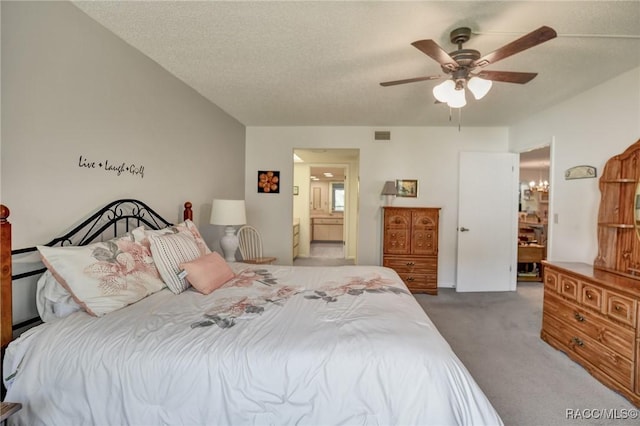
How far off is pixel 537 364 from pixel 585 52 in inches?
98.4

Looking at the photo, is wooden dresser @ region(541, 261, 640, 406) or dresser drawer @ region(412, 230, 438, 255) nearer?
wooden dresser @ region(541, 261, 640, 406)

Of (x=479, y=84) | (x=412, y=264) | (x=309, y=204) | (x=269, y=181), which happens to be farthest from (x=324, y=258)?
(x=479, y=84)

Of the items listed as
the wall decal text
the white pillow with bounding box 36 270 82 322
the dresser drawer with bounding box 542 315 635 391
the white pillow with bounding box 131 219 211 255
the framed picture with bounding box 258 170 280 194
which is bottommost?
the dresser drawer with bounding box 542 315 635 391

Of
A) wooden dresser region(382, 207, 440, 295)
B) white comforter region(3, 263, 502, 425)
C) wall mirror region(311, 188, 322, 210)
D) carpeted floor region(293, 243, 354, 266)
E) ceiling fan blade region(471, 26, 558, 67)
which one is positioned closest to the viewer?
white comforter region(3, 263, 502, 425)

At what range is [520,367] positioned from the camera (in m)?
2.34

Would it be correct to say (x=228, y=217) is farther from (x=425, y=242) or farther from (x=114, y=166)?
(x=425, y=242)

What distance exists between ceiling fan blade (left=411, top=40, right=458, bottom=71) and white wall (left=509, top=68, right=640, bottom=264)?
6.15 ft

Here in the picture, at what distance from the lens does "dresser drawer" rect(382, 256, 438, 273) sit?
13.5ft

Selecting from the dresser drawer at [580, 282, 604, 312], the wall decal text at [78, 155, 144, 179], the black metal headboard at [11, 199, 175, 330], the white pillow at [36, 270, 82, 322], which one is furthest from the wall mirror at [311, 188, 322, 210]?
the white pillow at [36, 270, 82, 322]

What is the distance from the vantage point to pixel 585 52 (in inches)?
88.0

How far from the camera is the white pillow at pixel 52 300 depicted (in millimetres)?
1513

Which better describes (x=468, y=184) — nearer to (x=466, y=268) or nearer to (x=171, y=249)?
(x=466, y=268)

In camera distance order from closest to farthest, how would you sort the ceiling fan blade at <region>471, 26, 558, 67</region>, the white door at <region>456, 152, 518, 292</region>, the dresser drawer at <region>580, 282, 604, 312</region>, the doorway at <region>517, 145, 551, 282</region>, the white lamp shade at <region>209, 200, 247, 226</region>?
the ceiling fan blade at <region>471, 26, 558, 67</region>, the dresser drawer at <region>580, 282, 604, 312</region>, the white lamp shade at <region>209, 200, 247, 226</region>, the white door at <region>456, 152, 518, 292</region>, the doorway at <region>517, 145, 551, 282</region>

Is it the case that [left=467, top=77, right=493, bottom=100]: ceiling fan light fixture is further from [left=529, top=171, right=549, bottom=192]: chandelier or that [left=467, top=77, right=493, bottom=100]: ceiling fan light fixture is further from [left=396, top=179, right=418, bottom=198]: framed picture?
[left=529, top=171, right=549, bottom=192]: chandelier
